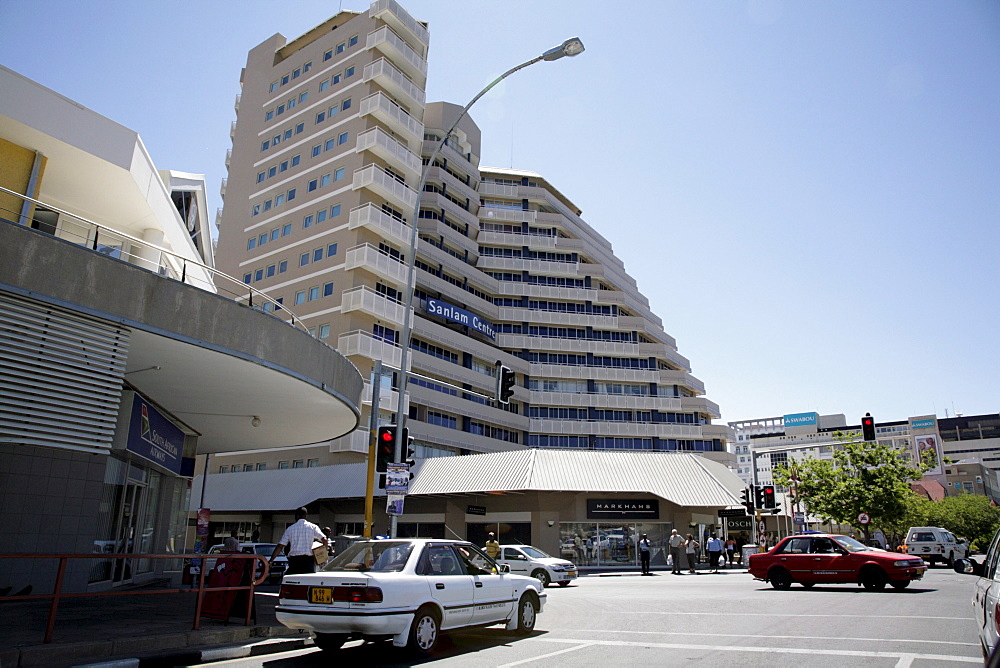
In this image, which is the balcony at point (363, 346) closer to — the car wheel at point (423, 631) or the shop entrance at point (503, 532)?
the shop entrance at point (503, 532)

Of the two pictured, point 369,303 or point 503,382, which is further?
point 369,303

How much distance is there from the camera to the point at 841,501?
43406mm

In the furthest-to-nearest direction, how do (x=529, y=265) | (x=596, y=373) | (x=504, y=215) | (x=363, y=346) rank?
(x=504, y=215) < (x=529, y=265) < (x=596, y=373) < (x=363, y=346)

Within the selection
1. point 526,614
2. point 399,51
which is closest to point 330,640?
point 526,614

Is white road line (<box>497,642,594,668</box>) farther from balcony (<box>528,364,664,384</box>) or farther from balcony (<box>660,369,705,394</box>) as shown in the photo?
balcony (<box>660,369,705,394</box>)

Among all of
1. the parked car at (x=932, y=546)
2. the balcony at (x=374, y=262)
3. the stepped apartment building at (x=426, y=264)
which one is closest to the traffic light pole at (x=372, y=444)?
the stepped apartment building at (x=426, y=264)

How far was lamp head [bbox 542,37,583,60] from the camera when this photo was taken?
51.2ft

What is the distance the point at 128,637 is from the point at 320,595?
7.86ft

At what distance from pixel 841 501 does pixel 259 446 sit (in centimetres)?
3562

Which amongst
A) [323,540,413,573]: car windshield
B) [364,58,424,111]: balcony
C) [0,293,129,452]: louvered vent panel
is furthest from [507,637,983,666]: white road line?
[364,58,424,111]: balcony

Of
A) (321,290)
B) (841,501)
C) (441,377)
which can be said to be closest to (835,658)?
(841,501)

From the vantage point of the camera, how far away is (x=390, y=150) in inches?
1981

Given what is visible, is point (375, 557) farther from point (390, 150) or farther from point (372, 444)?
point (390, 150)

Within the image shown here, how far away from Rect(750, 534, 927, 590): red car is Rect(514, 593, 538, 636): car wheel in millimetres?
10738
